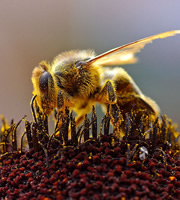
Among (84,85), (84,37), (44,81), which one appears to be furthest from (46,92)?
(84,37)

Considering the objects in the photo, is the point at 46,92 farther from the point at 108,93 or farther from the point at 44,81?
the point at 108,93

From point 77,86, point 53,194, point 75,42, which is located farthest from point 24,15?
point 53,194

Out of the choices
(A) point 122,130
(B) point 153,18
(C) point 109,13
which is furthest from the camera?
(C) point 109,13

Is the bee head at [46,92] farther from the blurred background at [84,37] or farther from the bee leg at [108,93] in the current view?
the blurred background at [84,37]

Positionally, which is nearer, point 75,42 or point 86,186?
point 86,186

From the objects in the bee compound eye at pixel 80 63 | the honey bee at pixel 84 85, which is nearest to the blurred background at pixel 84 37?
the honey bee at pixel 84 85

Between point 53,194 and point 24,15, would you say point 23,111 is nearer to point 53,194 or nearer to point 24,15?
point 24,15
